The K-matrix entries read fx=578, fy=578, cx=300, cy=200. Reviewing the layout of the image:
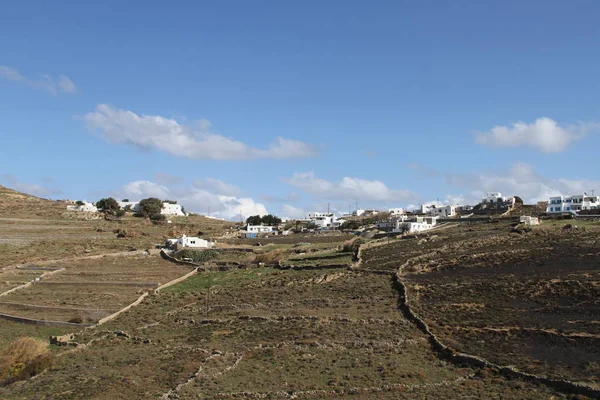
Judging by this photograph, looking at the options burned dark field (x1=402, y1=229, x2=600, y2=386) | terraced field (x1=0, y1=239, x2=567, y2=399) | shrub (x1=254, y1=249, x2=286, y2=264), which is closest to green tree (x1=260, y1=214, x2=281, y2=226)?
shrub (x1=254, y1=249, x2=286, y2=264)

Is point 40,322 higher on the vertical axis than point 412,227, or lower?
lower

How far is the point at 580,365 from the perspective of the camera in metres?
23.8

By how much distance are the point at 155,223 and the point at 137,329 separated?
249 feet

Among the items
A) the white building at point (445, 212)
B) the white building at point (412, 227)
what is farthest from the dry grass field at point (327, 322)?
the white building at point (445, 212)

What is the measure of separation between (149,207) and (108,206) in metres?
8.93

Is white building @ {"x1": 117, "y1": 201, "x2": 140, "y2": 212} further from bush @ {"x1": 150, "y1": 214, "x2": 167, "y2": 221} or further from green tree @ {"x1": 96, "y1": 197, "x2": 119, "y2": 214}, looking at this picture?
bush @ {"x1": 150, "y1": 214, "x2": 167, "y2": 221}

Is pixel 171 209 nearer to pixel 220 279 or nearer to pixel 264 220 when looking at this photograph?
pixel 264 220

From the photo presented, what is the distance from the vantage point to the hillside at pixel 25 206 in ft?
352

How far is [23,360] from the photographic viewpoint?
28.5 metres

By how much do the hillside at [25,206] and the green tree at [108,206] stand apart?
25.2ft

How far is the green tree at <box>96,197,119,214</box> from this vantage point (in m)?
123

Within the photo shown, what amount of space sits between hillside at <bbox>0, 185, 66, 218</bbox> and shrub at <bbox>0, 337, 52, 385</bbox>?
3245 inches

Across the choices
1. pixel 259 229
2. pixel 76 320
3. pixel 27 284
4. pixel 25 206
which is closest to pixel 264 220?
pixel 259 229

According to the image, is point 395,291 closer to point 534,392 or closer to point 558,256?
point 558,256
